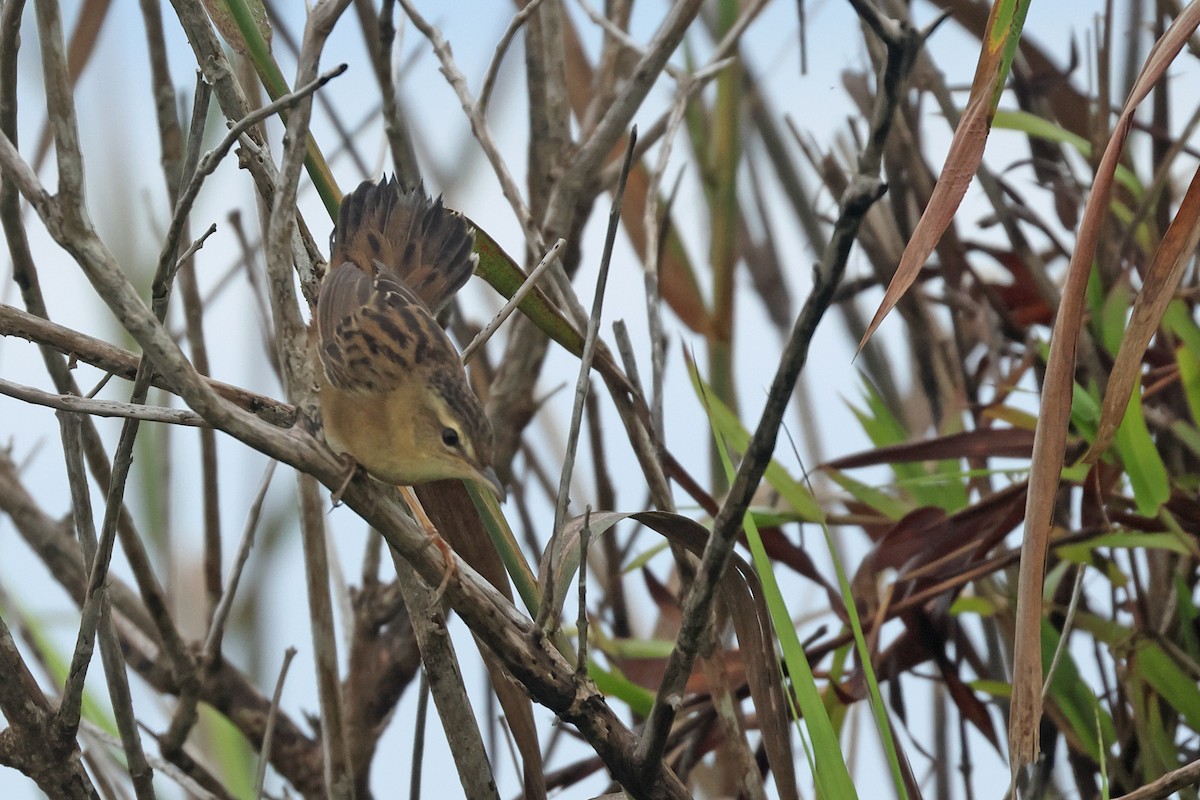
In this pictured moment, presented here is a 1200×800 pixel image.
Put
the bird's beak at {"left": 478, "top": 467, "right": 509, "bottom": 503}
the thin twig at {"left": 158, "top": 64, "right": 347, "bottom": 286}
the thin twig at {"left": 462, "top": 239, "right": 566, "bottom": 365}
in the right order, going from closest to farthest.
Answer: the thin twig at {"left": 158, "top": 64, "right": 347, "bottom": 286} → the thin twig at {"left": 462, "top": 239, "right": 566, "bottom": 365} → the bird's beak at {"left": 478, "top": 467, "right": 509, "bottom": 503}

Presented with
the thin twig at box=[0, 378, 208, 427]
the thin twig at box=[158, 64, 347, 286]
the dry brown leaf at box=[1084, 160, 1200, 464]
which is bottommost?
the dry brown leaf at box=[1084, 160, 1200, 464]

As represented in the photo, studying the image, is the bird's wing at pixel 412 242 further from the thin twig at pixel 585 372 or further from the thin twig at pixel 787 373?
the thin twig at pixel 787 373

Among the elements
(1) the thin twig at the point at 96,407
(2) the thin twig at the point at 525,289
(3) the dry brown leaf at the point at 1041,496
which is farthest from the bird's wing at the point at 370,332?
(3) the dry brown leaf at the point at 1041,496

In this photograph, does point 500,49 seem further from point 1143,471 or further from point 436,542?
point 1143,471

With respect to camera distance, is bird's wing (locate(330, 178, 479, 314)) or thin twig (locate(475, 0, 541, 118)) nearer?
thin twig (locate(475, 0, 541, 118))

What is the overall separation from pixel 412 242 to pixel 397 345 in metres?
0.22

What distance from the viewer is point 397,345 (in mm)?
1588

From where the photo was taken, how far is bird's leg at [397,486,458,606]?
0.99m

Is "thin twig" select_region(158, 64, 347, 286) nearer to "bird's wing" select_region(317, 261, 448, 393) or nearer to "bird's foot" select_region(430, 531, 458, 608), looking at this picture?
"bird's foot" select_region(430, 531, 458, 608)

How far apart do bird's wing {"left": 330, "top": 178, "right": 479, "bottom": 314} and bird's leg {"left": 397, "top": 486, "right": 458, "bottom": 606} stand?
37cm

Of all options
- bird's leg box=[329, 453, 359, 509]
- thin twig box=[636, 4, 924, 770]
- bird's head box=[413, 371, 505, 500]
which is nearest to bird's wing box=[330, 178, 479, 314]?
bird's head box=[413, 371, 505, 500]

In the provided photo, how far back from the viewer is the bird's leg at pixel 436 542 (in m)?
0.99

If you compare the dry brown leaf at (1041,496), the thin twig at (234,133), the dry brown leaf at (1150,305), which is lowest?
the dry brown leaf at (1041,496)

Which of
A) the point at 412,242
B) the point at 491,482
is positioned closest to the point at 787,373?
the point at 491,482
